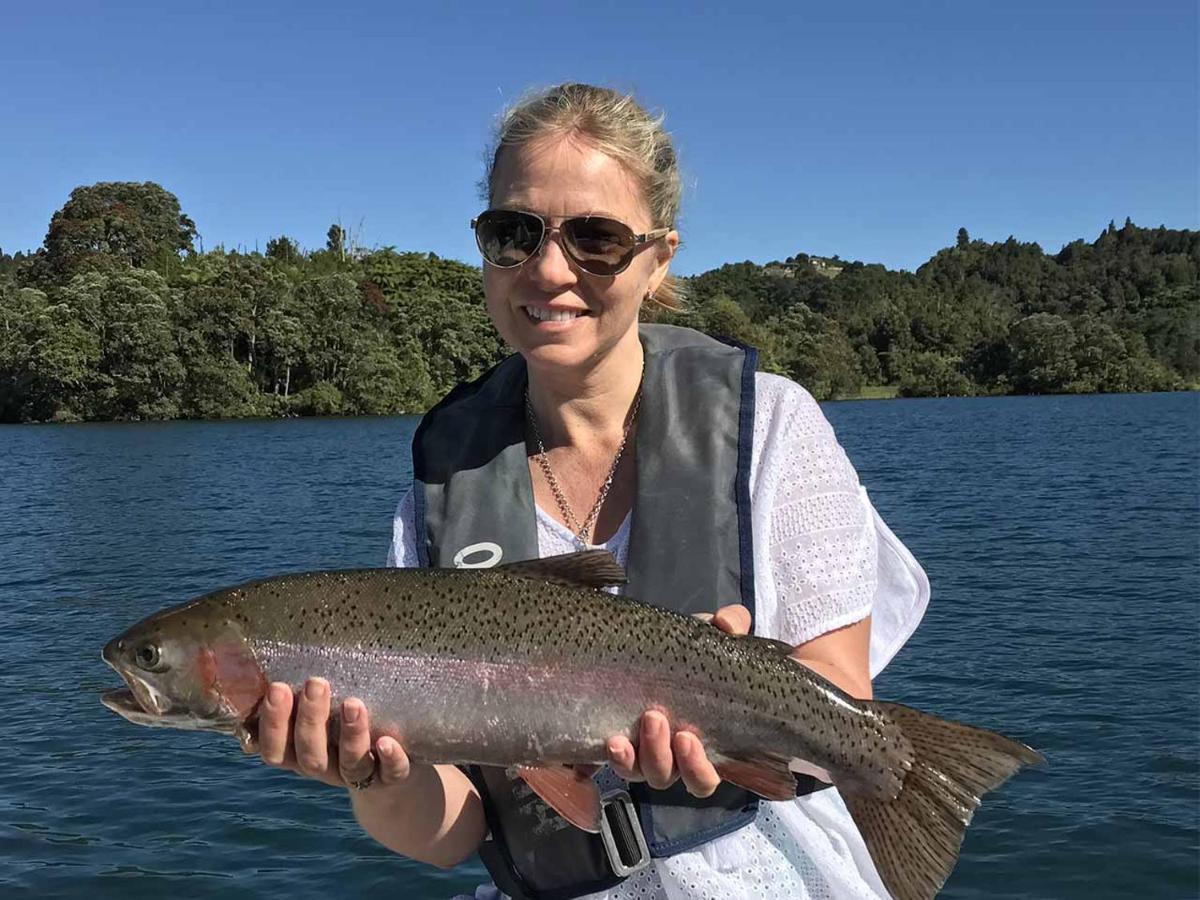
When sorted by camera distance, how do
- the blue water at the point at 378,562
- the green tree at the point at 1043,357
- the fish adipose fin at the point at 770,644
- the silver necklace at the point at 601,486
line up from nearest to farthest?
the fish adipose fin at the point at 770,644
the silver necklace at the point at 601,486
the blue water at the point at 378,562
the green tree at the point at 1043,357

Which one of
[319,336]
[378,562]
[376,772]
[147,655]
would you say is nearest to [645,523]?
[376,772]

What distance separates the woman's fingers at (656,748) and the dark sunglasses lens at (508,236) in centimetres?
147

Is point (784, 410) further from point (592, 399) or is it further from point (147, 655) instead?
point (147, 655)

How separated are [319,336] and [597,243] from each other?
86.2 metres

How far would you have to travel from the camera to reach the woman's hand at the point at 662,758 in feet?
10.2

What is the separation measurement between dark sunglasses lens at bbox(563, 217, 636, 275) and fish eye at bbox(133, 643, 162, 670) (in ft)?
5.58

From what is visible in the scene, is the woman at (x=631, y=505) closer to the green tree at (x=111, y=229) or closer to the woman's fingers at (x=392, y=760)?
the woman's fingers at (x=392, y=760)

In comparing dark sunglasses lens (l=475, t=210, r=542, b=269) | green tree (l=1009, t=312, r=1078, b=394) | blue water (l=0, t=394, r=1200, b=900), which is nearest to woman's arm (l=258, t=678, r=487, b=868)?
dark sunglasses lens (l=475, t=210, r=542, b=269)

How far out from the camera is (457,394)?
4.29 m

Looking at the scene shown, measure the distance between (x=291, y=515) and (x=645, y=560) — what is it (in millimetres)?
30189

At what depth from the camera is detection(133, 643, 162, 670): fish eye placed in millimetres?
3289

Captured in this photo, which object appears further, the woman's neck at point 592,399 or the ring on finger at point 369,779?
the woman's neck at point 592,399

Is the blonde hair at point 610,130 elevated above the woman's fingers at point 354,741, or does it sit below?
above

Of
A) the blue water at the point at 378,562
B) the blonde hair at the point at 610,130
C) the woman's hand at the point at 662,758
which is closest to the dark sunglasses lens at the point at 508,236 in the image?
the blonde hair at the point at 610,130
